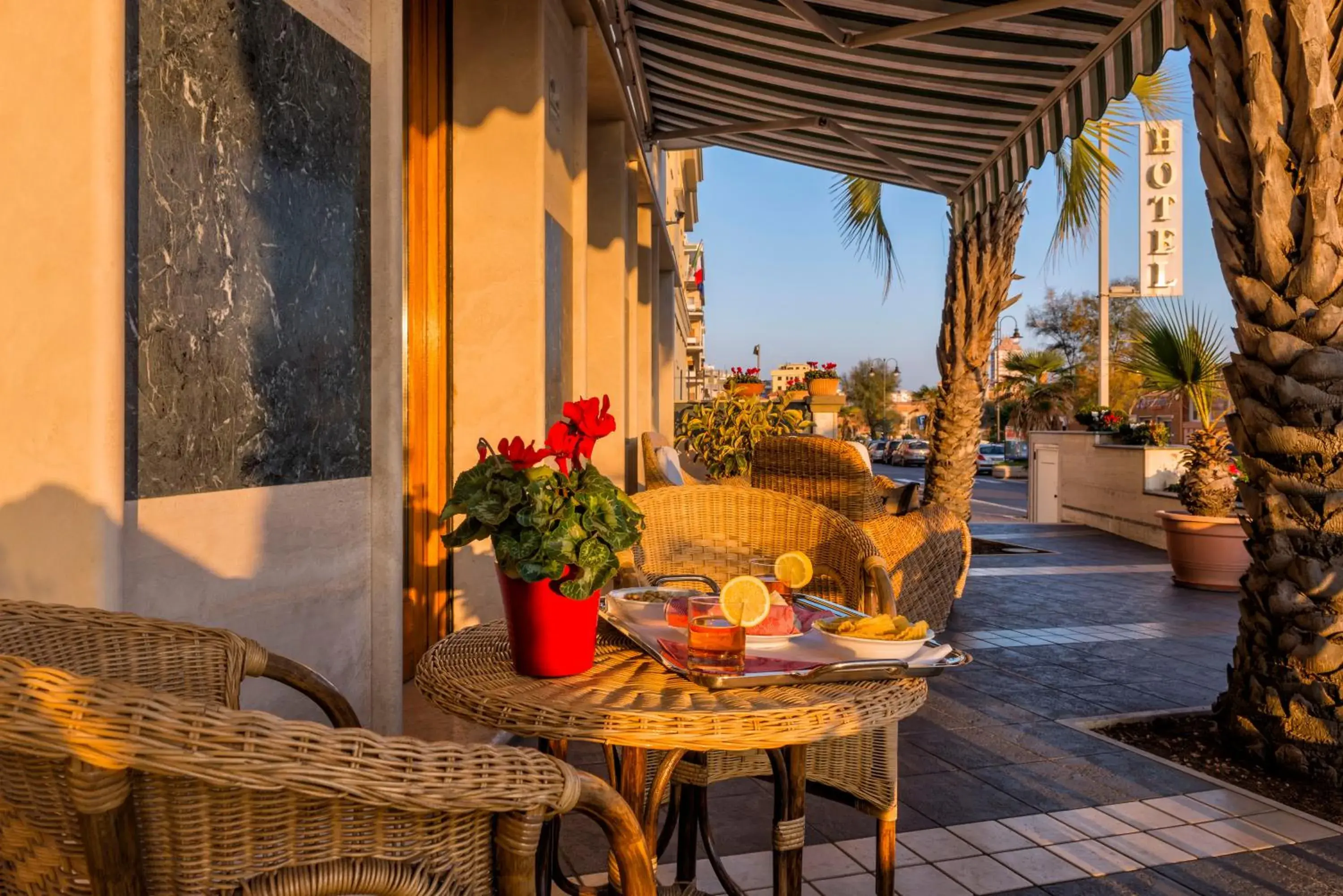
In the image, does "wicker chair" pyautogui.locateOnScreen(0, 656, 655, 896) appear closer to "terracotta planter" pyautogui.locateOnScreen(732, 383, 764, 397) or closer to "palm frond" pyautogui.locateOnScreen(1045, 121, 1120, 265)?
"terracotta planter" pyautogui.locateOnScreen(732, 383, 764, 397)

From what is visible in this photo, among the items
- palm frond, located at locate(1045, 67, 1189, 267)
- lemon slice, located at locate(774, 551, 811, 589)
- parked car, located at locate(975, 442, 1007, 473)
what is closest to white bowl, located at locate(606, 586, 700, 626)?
lemon slice, located at locate(774, 551, 811, 589)

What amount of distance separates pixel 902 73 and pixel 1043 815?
13.9 ft

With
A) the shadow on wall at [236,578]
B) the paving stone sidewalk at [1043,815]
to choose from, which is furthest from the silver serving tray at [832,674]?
the paving stone sidewalk at [1043,815]

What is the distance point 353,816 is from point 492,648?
0.86 metres

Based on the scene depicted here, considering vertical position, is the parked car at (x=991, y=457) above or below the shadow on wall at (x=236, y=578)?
below

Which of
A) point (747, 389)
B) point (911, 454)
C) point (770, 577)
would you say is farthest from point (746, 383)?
point (911, 454)

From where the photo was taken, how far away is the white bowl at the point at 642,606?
71.0 inches

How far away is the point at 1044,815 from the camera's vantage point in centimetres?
282

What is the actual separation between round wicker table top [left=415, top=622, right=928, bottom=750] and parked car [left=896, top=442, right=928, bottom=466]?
38.5m

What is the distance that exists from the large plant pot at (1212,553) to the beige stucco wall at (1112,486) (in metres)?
2.85

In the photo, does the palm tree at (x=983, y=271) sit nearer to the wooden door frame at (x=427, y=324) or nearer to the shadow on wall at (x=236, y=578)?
the wooden door frame at (x=427, y=324)

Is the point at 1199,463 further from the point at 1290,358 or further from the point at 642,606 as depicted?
the point at 642,606

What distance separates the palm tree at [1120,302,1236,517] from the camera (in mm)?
8039

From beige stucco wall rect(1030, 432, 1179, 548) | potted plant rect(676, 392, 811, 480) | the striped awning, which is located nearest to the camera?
the striped awning
